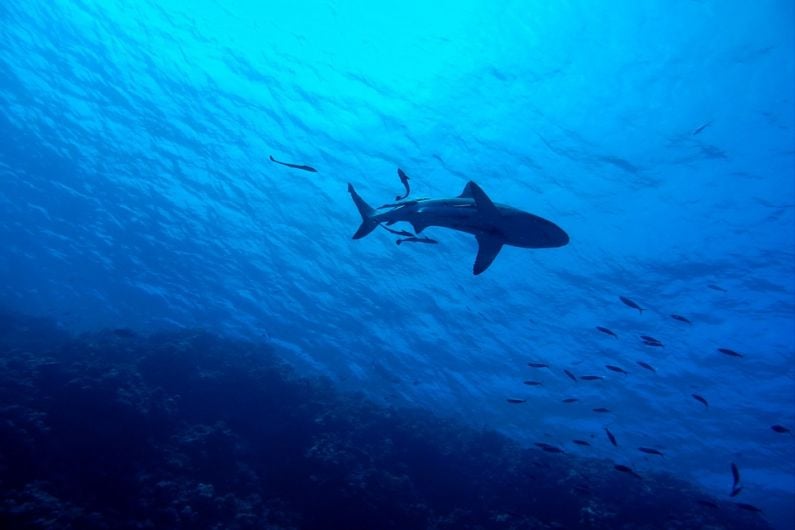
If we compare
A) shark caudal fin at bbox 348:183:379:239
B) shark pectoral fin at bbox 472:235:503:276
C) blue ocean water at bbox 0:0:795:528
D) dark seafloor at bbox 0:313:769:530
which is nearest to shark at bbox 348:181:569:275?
shark pectoral fin at bbox 472:235:503:276

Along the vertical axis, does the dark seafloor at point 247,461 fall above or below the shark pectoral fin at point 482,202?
below

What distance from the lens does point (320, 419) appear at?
59.9 feet

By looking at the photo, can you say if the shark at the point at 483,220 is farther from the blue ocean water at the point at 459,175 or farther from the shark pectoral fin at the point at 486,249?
the blue ocean water at the point at 459,175

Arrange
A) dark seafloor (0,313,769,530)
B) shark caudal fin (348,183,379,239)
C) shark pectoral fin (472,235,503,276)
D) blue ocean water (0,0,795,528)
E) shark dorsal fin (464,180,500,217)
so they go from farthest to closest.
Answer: blue ocean water (0,0,795,528)
dark seafloor (0,313,769,530)
shark caudal fin (348,183,379,239)
shark pectoral fin (472,235,503,276)
shark dorsal fin (464,180,500,217)

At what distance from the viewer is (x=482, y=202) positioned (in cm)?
584

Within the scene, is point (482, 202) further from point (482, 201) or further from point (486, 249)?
point (486, 249)

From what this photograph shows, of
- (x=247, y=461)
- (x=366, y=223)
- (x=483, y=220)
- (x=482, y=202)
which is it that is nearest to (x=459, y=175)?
(x=366, y=223)

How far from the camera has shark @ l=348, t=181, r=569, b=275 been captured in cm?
575

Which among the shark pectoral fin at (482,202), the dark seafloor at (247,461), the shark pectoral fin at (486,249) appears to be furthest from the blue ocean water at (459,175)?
the shark pectoral fin at (482,202)

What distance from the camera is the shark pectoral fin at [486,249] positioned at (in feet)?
21.7

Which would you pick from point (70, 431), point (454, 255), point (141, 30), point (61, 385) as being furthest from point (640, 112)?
point (61, 385)

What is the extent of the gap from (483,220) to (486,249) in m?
0.65

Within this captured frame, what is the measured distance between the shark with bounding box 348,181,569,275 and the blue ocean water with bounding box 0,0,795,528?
9252mm

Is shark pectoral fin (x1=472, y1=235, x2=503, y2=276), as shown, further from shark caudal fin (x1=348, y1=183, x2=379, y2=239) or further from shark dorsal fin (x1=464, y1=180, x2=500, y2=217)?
shark caudal fin (x1=348, y1=183, x2=379, y2=239)
